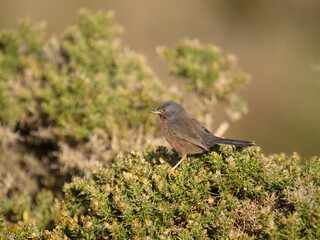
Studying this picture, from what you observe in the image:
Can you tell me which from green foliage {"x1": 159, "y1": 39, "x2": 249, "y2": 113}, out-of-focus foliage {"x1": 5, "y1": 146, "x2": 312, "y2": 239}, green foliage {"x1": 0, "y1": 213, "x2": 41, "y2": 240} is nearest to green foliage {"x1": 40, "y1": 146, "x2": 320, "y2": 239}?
out-of-focus foliage {"x1": 5, "y1": 146, "x2": 312, "y2": 239}

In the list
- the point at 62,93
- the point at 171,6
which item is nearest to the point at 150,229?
the point at 62,93

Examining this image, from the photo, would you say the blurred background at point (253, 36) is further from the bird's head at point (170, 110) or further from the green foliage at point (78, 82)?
the bird's head at point (170, 110)

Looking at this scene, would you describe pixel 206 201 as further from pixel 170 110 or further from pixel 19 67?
pixel 19 67

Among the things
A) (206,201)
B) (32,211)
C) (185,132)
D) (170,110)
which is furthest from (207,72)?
(32,211)

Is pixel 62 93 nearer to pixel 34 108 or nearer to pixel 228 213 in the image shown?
pixel 34 108

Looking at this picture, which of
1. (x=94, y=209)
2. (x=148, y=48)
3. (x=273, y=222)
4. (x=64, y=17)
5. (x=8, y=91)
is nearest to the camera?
(x=273, y=222)
